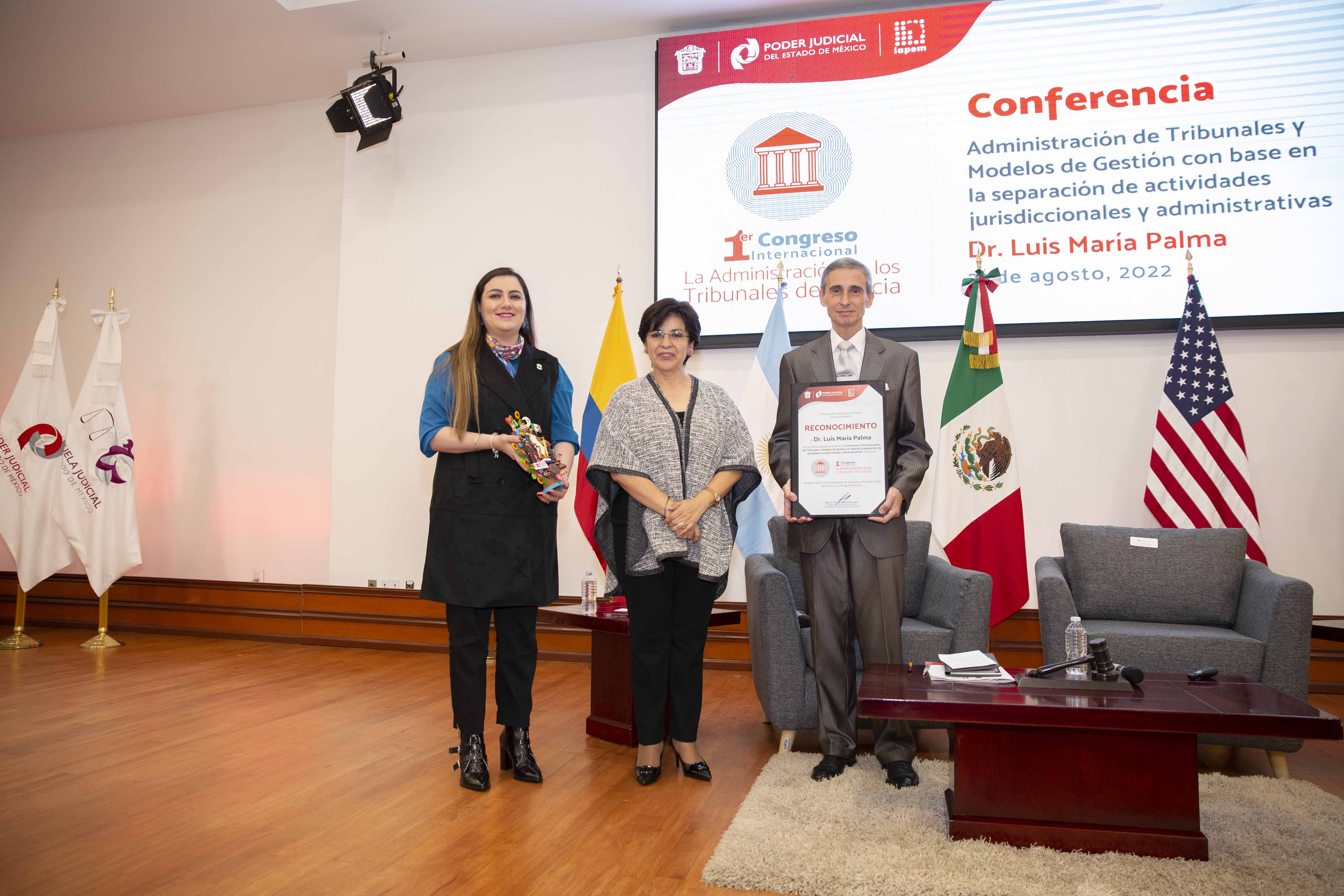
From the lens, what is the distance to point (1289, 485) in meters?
4.06

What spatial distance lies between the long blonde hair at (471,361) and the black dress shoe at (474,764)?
3.04 ft

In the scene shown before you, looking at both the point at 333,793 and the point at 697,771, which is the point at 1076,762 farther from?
the point at 333,793

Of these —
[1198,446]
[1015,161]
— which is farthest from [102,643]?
[1198,446]

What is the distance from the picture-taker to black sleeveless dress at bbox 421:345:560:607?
2.52 meters

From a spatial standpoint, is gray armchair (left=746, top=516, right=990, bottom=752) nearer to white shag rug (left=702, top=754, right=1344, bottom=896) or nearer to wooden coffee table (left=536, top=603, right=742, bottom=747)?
wooden coffee table (left=536, top=603, right=742, bottom=747)

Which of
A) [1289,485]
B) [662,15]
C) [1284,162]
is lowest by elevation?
[1289,485]

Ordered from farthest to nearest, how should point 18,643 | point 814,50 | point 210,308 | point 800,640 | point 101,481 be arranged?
point 210,308 → point 101,481 → point 18,643 → point 814,50 → point 800,640

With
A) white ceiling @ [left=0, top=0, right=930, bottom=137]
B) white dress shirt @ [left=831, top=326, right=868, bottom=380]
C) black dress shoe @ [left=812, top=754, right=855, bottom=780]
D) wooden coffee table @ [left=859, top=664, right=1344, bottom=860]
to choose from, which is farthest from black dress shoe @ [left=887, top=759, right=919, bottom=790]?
white ceiling @ [left=0, top=0, right=930, bottom=137]

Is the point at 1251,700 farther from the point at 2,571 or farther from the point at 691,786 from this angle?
the point at 2,571

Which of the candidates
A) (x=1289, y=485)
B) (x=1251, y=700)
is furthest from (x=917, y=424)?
(x=1289, y=485)

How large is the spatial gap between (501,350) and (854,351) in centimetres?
113

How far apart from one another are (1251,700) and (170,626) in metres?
6.02

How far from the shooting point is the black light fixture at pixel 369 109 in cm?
503

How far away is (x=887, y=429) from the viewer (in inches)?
104
